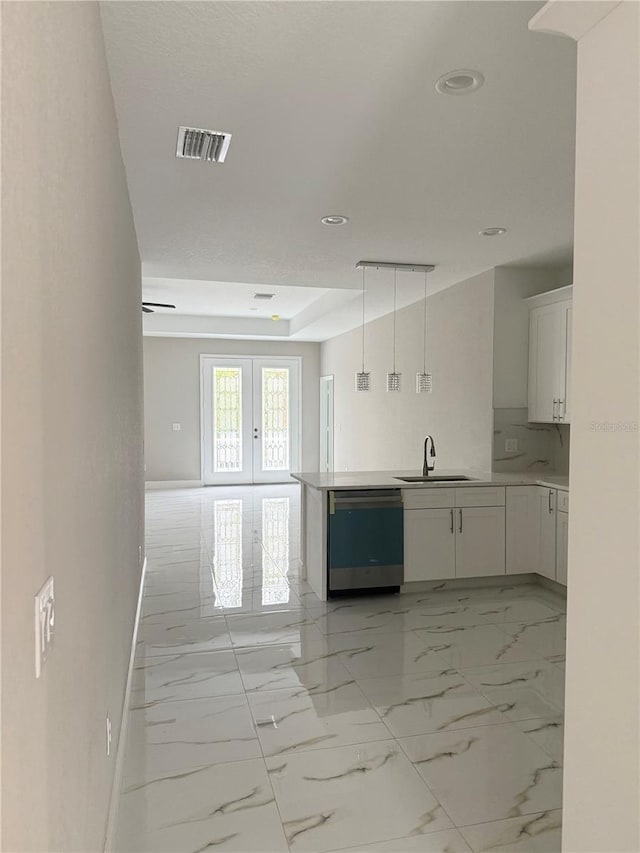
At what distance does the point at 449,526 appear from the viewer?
4930 millimetres

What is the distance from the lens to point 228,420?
1148 centimetres

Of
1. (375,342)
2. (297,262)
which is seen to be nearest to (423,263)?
(297,262)

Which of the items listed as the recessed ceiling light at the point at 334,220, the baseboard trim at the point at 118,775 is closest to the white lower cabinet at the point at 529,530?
the recessed ceiling light at the point at 334,220

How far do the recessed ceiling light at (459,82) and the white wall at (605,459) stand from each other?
0.82m

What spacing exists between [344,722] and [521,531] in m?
2.75

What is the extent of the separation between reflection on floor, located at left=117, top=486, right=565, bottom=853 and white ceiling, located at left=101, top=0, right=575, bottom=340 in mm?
2757

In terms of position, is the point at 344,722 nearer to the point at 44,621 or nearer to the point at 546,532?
the point at 44,621

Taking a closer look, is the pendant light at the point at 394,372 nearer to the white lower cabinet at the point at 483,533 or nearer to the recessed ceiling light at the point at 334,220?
the white lower cabinet at the point at 483,533

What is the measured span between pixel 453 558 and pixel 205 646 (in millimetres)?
2153

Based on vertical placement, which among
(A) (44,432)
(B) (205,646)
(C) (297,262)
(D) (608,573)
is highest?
(C) (297,262)

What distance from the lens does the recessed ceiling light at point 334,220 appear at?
4059mm

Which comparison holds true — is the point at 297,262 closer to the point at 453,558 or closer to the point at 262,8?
the point at 453,558

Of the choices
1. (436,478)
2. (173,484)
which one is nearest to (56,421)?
(436,478)

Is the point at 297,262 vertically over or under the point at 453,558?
over
